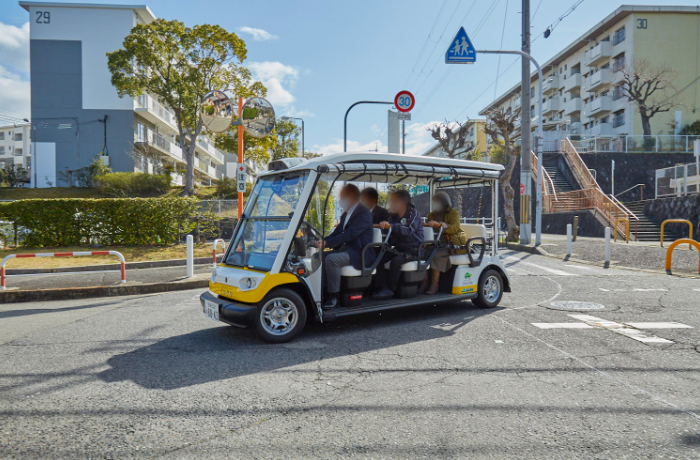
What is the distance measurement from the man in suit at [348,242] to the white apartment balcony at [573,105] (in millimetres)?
46828

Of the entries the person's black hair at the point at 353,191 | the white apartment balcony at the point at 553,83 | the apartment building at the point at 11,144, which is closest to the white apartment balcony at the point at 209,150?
A: the apartment building at the point at 11,144

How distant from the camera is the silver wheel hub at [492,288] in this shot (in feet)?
22.3

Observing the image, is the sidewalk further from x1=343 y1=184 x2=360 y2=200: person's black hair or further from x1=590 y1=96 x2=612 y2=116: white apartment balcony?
x1=590 y1=96 x2=612 y2=116: white apartment balcony

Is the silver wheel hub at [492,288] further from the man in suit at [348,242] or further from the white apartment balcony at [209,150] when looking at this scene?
the white apartment balcony at [209,150]

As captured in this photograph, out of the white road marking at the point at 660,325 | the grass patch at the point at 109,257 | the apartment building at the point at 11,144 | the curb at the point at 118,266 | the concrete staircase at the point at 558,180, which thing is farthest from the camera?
the apartment building at the point at 11,144

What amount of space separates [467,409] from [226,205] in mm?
19297

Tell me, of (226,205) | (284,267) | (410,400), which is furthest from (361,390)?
(226,205)

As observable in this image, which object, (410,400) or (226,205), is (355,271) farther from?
(226,205)

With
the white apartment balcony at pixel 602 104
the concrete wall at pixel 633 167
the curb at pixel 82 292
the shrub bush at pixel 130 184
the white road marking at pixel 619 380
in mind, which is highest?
the white apartment balcony at pixel 602 104

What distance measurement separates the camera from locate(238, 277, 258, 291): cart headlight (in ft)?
15.7

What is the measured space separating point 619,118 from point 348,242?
4211cm

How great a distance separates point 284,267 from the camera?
496 centimetres

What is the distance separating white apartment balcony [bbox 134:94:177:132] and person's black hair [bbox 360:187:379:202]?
106ft

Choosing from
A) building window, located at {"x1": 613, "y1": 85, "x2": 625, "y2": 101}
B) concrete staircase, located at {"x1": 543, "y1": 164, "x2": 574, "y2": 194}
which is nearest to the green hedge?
concrete staircase, located at {"x1": 543, "y1": 164, "x2": 574, "y2": 194}
